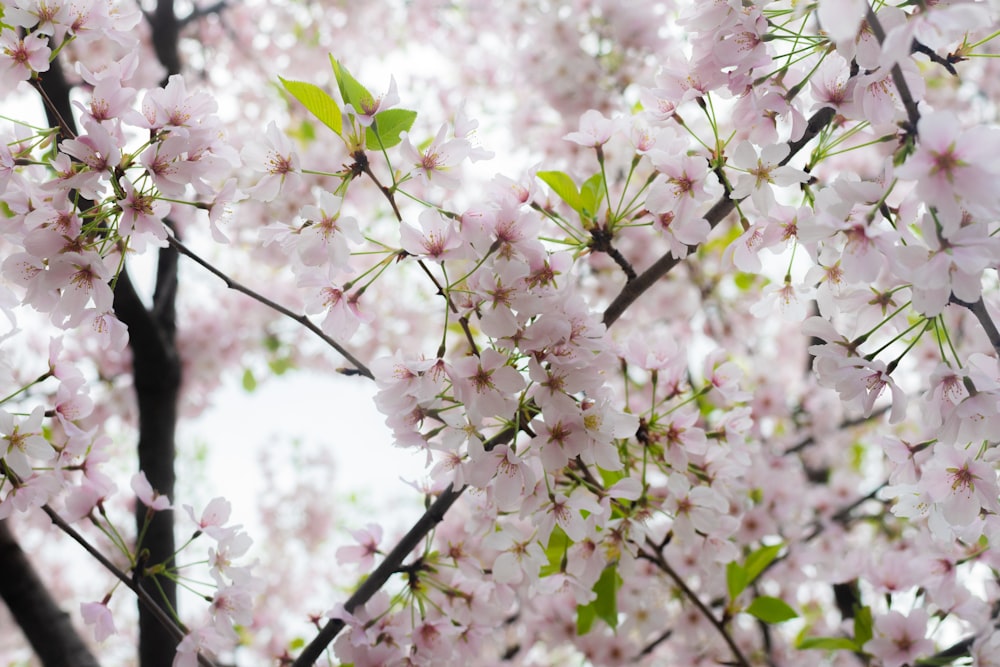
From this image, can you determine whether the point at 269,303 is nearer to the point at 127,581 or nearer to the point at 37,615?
the point at 127,581

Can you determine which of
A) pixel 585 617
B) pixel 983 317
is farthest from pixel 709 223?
pixel 585 617

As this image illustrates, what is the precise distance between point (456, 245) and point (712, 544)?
2.42 feet

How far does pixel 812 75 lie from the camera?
985 millimetres

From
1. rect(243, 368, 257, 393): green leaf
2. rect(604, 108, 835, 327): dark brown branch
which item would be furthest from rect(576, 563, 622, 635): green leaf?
rect(243, 368, 257, 393): green leaf

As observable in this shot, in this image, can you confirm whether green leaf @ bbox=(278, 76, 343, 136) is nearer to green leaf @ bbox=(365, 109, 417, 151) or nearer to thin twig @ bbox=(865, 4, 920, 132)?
green leaf @ bbox=(365, 109, 417, 151)

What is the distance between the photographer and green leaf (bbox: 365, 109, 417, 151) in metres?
1.05

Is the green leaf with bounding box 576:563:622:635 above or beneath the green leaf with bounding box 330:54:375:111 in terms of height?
beneath

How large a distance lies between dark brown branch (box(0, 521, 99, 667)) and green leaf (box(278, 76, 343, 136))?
4.25 feet

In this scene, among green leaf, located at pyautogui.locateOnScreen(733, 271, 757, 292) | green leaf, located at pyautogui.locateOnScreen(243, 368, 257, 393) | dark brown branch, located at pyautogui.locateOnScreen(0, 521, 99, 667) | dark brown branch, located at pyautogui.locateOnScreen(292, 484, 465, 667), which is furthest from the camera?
green leaf, located at pyautogui.locateOnScreen(243, 368, 257, 393)

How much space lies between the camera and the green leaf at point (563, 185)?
119 cm

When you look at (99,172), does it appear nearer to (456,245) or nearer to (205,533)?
(456,245)

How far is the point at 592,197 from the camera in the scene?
1187mm

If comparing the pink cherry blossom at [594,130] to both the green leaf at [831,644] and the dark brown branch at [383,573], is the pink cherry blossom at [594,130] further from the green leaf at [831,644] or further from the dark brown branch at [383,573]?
the green leaf at [831,644]

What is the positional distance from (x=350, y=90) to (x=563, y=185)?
1.15 ft
